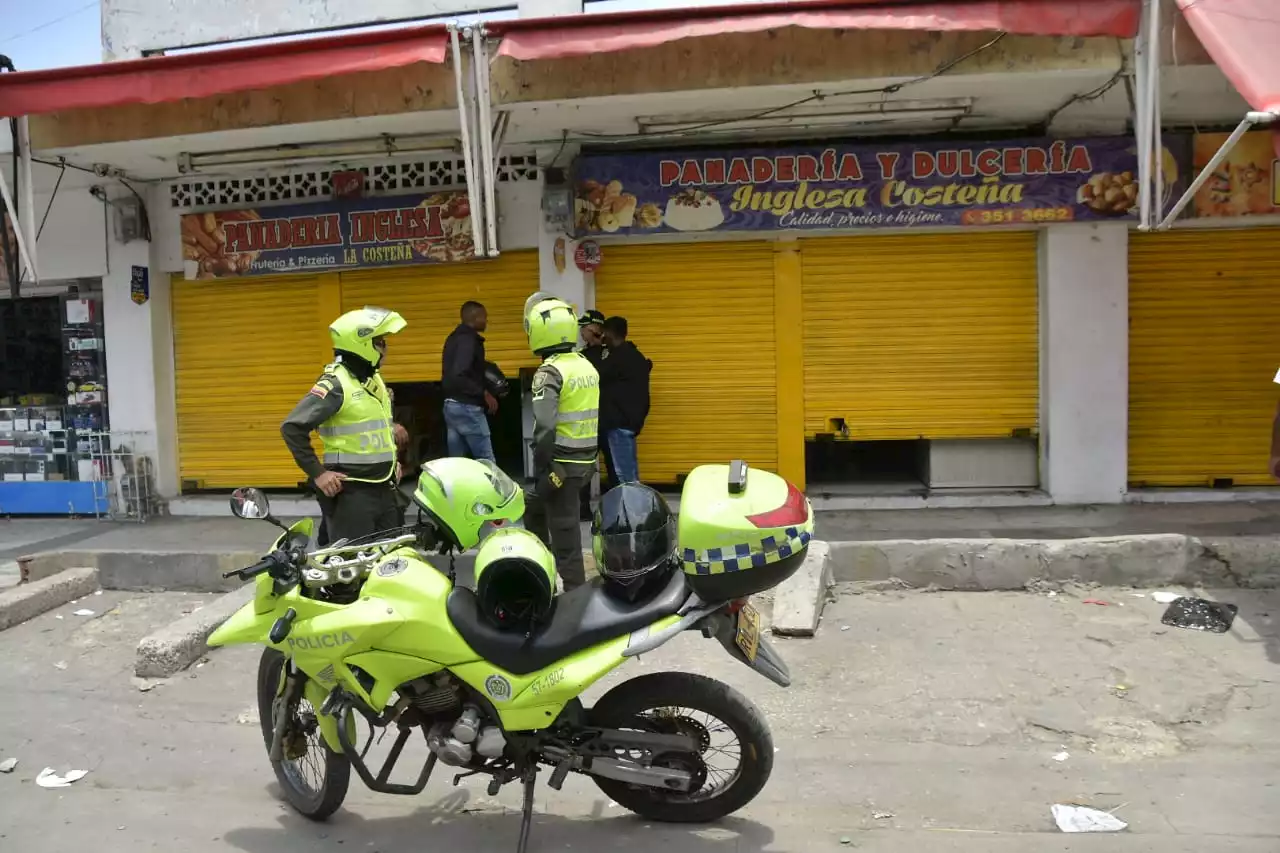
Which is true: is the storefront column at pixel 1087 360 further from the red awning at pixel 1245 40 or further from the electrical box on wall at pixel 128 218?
the electrical box on wall at pixel 128 218

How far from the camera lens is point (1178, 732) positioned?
4.31 metres

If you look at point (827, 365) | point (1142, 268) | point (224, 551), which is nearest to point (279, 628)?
point (224, 551)

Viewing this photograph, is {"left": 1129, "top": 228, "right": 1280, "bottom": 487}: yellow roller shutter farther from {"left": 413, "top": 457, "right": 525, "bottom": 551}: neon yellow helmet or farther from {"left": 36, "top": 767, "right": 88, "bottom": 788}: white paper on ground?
{"left": 36, "top": 767, "right": 88, "bottom": 788}: white paper on ground

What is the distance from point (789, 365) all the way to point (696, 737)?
18.2 ft

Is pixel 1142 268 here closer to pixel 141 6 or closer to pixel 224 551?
pixel 224 551

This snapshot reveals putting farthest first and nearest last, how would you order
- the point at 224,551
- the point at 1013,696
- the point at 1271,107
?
the point at 224,551
the point at 1271,107
the point at 1013,696

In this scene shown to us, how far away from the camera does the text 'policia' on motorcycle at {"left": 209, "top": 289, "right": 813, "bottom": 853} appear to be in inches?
121

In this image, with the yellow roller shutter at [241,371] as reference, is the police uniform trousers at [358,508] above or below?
below

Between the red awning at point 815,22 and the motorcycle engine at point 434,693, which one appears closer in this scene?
the motorcycle engine at point 434,693

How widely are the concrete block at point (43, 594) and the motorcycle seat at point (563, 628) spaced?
479 centimetres

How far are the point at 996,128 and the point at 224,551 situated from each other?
6.93 m

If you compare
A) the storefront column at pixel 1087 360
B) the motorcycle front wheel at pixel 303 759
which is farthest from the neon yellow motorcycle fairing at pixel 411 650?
the storefront column at pixel 1087 360

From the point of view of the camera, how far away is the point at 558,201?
27.1 ft

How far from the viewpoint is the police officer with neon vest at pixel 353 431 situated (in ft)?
16.2
